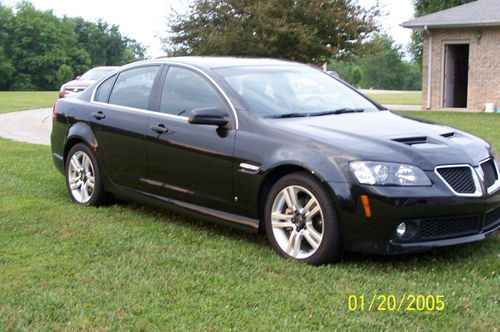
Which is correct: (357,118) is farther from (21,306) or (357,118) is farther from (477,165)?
(21,306)

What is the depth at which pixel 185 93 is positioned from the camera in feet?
19.4

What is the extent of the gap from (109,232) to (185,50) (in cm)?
1940

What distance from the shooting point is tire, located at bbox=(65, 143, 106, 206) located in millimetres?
6707

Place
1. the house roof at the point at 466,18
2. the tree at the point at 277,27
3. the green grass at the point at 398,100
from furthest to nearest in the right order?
the green grass at the point at 398,100, the tree at the point at 277,27, the house roof at the point at 466,18

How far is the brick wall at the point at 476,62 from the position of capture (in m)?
21.8

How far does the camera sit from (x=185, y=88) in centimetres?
592

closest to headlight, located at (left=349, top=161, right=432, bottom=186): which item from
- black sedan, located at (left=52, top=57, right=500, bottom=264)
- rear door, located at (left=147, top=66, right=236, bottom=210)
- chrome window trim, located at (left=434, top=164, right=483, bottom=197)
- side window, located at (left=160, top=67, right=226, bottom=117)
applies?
black sedan, located at (left=52, top=57, right=500, bottom=264)

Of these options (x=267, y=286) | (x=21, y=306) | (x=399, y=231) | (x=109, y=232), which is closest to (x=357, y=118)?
(x=399, y=231)

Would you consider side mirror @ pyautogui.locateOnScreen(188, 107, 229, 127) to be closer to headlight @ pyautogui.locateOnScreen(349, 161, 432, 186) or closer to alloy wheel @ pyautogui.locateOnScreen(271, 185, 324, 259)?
alloy wheel @ pyautogui.locateOnScreen(271, 185, 324, 259)

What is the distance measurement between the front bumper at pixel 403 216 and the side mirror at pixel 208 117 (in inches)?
45.8

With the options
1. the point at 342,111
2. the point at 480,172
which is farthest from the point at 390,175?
the point at 342,111

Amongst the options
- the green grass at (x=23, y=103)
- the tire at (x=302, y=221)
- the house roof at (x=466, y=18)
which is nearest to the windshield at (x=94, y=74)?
the green grass at (x=23, y=103)

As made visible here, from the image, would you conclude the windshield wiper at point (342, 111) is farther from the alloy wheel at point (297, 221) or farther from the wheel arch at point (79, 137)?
the wheel arch at point (79, 137)

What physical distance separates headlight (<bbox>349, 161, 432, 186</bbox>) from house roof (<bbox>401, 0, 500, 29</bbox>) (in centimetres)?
1826
